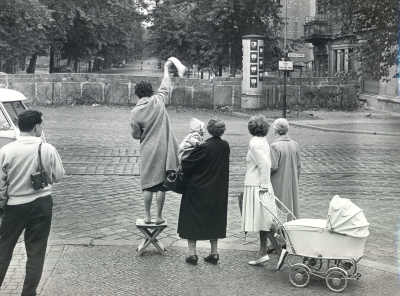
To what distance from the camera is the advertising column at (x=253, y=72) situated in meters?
27.7

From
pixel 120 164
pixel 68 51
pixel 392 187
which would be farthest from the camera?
pixel 68 51

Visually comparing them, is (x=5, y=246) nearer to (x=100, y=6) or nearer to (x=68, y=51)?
(x=100, y=6)

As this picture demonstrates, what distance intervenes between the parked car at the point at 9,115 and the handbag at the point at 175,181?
140 inches

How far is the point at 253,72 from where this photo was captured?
27.7 meters

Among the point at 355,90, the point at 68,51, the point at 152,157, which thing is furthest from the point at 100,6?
the point at 152,157

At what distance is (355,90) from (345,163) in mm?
16564

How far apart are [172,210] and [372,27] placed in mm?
15314

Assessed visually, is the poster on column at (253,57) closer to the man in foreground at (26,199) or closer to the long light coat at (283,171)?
the long light coat at (283,171)

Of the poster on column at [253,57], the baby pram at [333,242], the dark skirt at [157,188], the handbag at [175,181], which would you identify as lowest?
the baby pram at [333,242]

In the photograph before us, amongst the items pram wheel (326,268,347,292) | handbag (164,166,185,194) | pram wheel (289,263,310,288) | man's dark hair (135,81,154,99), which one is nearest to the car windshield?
man's dark hair (135,81,154,99)

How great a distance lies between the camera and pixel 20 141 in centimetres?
552

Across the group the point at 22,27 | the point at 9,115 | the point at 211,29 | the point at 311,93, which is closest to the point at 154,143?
the point at 9,115

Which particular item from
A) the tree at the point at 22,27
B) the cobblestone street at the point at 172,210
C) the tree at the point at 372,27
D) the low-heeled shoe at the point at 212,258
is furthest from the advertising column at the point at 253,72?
the low-heeled shoe at the point at 212,258

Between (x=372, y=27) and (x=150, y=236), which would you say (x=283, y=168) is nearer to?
(x=150, y=236)
